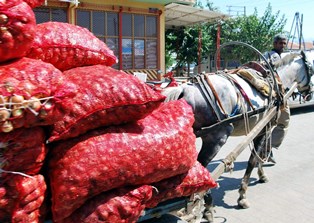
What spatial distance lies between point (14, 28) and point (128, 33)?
11503 millimetres

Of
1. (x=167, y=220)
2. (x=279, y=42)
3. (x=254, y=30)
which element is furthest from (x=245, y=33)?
(x=167, y=220)

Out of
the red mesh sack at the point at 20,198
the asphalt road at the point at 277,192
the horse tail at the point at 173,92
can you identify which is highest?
the horse tail at the point at 173,92

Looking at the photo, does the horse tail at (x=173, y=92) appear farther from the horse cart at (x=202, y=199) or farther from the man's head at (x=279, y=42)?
the man's head at (x=279, y=42)

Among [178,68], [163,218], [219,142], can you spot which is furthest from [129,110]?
[178,68]

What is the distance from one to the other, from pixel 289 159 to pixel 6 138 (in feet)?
18.0

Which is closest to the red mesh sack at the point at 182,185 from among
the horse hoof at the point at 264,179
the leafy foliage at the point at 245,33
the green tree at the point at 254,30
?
the horse hoof at the point at 264,179

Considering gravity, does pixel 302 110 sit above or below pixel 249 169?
below

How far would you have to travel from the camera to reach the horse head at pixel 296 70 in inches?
192

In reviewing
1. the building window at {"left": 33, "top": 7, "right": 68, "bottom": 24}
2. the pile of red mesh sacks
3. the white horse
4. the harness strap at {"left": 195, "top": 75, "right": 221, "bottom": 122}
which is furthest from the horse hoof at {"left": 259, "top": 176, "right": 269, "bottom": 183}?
the building window at {"left": 33, "top": 7, "right": 68, "bottom": 24}

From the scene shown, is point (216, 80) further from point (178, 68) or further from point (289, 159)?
point (178, 68)

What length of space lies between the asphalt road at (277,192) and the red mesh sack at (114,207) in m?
2.27

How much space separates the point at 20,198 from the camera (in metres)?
1.55

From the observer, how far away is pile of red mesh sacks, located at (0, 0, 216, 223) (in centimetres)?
149

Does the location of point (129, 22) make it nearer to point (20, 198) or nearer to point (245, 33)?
point (20, 198)
